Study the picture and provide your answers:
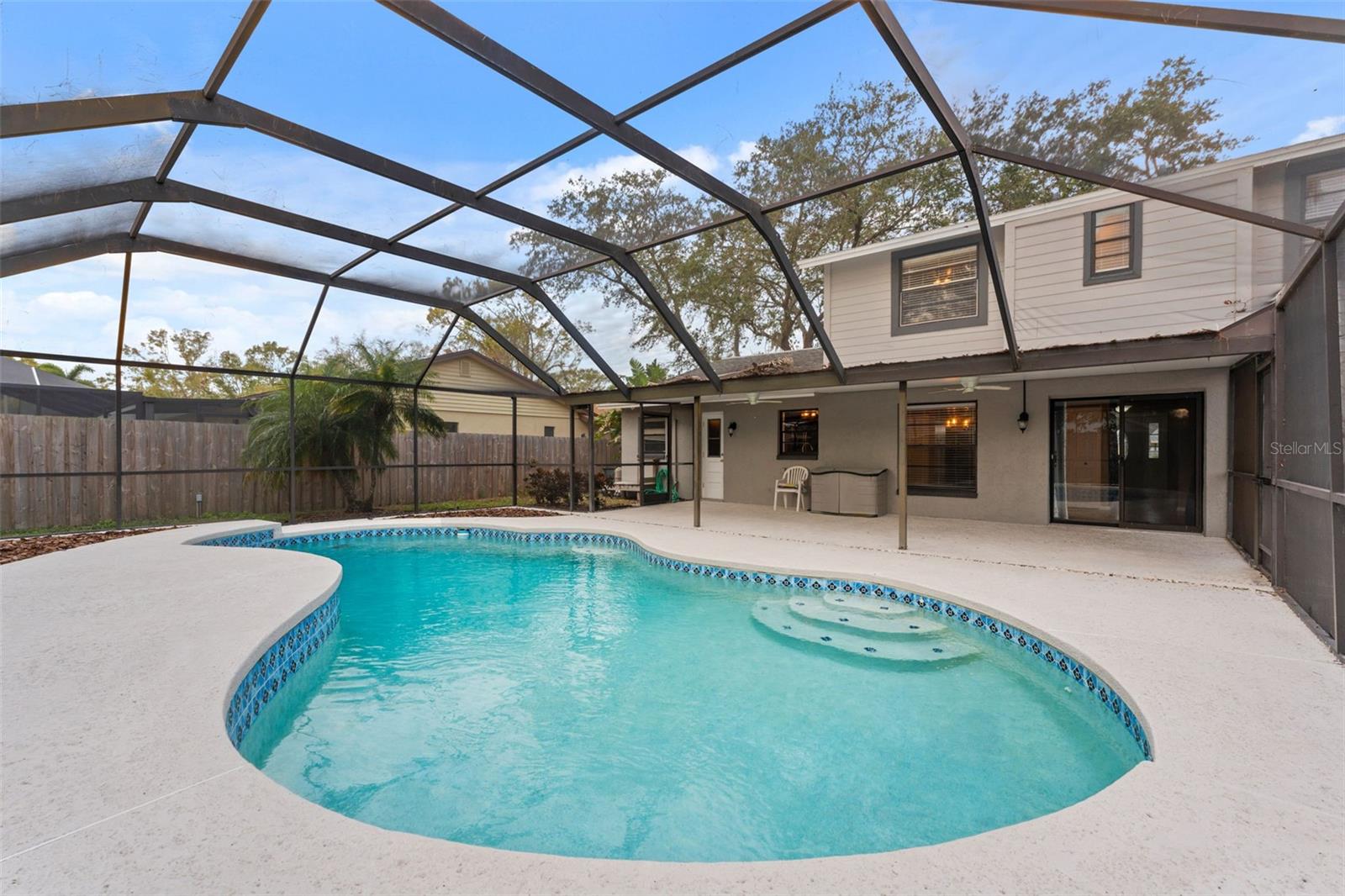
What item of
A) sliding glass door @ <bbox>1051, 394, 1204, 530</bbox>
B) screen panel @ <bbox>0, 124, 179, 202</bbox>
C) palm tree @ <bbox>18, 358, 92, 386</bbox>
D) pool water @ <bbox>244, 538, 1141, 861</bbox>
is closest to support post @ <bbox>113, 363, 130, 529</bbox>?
screen panel @ <bbox>0, 124, 179, 202</bbox>

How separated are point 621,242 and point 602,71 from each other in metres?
2.92

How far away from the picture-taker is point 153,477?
9.16 metres

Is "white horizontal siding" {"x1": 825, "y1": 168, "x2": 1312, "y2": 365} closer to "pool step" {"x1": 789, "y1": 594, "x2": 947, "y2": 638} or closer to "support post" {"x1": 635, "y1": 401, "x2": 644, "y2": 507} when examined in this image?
"pool step" {"x1": 789, "y1": 594, "x2": 947, "y2": 638}

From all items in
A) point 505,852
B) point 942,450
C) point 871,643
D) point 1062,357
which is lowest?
point 871,643

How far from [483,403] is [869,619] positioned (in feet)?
43.6

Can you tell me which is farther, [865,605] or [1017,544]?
[1017,544]

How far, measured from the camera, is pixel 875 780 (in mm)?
2734

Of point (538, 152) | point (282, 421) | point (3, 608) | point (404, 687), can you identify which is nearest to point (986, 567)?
point (404, 687)

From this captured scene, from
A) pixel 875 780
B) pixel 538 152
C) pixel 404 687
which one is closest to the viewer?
pixel 875 780

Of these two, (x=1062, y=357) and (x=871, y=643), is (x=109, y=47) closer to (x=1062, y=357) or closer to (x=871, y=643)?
(x=871, y=643)

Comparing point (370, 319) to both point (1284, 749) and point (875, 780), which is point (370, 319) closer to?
point (875, 780)

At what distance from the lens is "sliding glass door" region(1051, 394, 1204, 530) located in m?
7.20

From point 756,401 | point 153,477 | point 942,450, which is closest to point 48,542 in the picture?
point 153,477

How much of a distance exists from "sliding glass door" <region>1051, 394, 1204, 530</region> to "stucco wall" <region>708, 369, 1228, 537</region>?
0.50 ft
